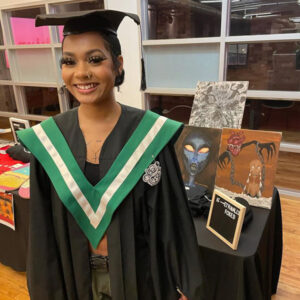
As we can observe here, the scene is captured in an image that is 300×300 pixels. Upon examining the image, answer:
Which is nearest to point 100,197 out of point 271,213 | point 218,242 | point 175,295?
point 175,295

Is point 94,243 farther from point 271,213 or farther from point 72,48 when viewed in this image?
point 271,213

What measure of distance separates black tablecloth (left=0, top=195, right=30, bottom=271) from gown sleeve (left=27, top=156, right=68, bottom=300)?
0.82 meters

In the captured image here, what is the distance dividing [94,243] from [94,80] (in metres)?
0.51

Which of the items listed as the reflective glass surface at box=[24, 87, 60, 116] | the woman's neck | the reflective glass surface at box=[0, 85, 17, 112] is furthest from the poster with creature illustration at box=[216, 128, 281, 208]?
the reflective glass surface at box=[0, 85, 17, 112]

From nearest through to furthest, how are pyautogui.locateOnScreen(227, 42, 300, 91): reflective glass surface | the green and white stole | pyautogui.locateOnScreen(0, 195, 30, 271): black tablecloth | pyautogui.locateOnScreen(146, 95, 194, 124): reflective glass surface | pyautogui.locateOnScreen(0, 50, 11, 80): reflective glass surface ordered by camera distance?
the green and white stole → pyautogui.locateOnScreen(0, 195, 30, 271): black tablecloth → pyautogui.locateOnScreen(227, 42, 300, 91): reflective glass surface → pyautogui.locateOnScreen(146, 95, 194, 124): reflective glass surface → pyautogui.locateOnScreen(0, 50, 11, 80): reflective glass surface

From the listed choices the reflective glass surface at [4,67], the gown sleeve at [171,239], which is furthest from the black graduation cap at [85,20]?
the reflective glass surface at [4,67]

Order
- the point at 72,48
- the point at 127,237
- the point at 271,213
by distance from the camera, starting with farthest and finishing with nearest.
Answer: the point at 271,213
the point at 127,237
the point at 72,48

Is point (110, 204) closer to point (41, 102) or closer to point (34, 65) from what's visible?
point (34, 65)

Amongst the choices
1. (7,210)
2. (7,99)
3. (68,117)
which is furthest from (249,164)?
(7,99)

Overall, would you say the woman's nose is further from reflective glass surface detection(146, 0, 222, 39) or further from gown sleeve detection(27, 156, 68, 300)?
reflective glass surface detection(146, 0, 222, 39)

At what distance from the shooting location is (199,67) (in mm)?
2967

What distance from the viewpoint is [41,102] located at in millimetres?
4691

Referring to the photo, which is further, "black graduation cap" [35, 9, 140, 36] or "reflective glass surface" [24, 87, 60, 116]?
"reflective glass surface" [24, 87, 60, 116]

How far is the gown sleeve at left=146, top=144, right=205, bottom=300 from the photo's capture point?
916mm
